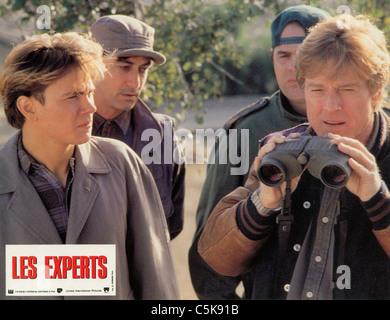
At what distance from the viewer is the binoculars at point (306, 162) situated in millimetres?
2008

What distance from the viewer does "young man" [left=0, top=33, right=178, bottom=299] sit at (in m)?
2.24

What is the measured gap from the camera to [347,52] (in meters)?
2.14

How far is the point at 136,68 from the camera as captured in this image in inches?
123

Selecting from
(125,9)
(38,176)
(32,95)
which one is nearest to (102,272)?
(38,176)

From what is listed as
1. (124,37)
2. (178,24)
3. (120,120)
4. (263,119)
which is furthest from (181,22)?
(263,119)

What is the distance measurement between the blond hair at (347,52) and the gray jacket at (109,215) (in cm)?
65

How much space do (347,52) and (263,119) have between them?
2.68 feet

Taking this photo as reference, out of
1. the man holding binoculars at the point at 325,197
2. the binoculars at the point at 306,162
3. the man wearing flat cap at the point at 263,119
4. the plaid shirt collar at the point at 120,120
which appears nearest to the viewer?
the binoculars at the point at 306,162

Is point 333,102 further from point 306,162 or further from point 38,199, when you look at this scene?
point 38,199

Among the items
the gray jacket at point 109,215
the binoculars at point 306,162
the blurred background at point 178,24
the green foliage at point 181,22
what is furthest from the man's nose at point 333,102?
the green foliage at point 181,22

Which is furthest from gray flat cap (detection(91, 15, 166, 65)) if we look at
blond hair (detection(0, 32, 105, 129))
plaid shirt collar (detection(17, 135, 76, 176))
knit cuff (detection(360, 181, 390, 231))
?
knit cuff (detection(360, 181, 390, 231))

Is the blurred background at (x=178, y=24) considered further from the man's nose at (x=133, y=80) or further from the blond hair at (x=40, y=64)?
the blond hair at (x=40, y=64)

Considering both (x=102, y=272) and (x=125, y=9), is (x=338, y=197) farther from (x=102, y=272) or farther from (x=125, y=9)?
(x=125, y=9)

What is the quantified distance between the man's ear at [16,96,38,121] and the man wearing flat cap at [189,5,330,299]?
2.64ft
